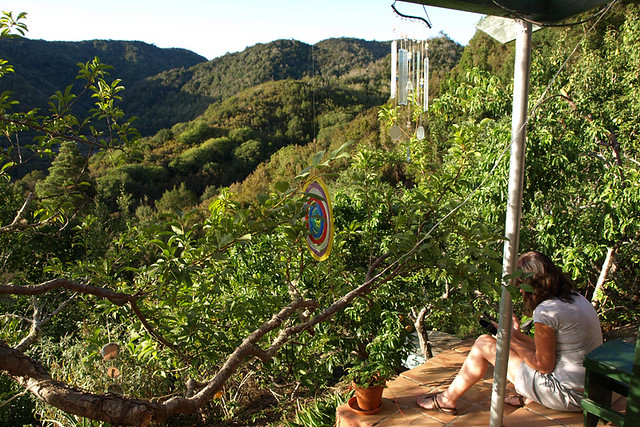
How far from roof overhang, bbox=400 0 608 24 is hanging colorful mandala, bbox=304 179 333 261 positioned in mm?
881

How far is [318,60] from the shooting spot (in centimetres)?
4859

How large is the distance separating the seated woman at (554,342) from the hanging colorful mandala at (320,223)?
93cm

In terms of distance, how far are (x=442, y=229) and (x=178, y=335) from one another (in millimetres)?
1295

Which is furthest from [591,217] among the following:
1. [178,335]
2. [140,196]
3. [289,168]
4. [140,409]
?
[140,196]

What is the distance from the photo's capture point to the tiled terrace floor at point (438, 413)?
230 cm

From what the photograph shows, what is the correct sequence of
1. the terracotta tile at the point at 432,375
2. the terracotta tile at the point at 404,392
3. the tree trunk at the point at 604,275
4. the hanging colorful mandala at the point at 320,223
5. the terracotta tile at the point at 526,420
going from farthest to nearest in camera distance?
the tree trunk at the point at 604,275
the terracotta tile at the point at 432,375
the terracotta tile at the point at 404,392
the terracotta tile at the point at 526,420
the hanging colorful mandala at the point at 320,223

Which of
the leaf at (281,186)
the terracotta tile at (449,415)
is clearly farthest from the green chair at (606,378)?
the leaf at (281,186)

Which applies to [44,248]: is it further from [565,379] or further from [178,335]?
[565,379]

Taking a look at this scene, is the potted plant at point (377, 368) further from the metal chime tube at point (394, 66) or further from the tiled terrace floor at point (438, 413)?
the metal chime tube at point (394, 66)

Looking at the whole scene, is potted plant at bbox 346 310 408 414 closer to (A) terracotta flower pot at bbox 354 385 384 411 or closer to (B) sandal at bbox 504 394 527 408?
(A) terracotta flower pot at bbox 354 385 384 411

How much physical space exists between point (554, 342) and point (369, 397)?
1.05 metres

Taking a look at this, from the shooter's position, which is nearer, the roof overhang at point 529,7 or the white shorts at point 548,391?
the roof overhang at point 529,7

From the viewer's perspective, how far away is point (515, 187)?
1839 mm

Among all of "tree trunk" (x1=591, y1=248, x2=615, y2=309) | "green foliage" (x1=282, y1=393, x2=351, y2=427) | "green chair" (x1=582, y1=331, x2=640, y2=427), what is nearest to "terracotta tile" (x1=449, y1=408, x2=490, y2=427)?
"green chair" (x1=582, y1=331, x2=640, y2=427)
